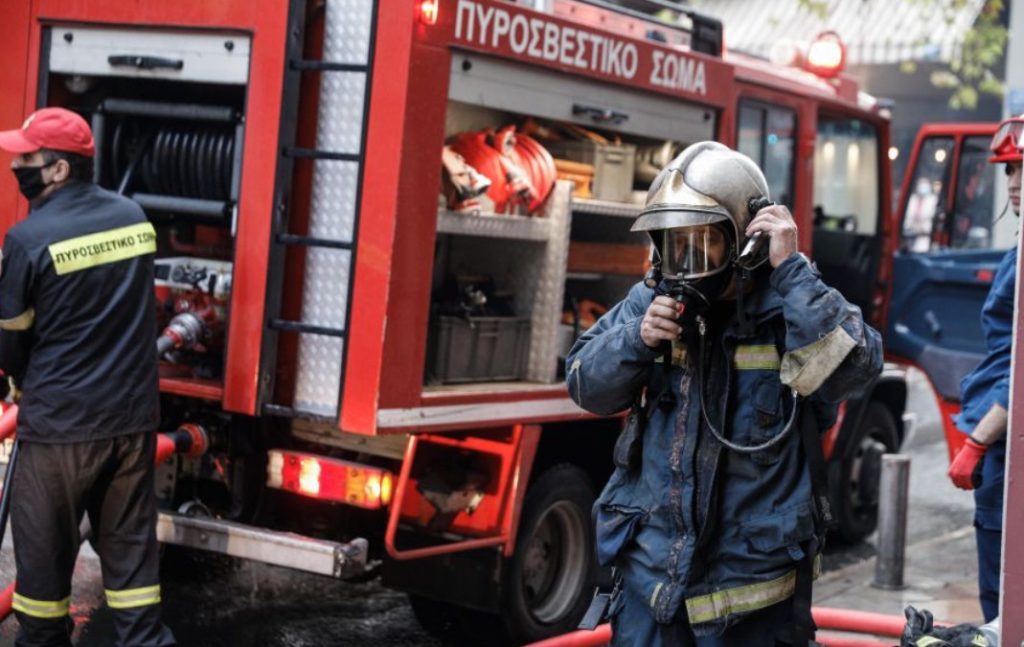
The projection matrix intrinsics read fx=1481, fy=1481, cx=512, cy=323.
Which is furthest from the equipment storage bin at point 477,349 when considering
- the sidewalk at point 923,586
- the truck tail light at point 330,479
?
the sidewalk at point 923,586

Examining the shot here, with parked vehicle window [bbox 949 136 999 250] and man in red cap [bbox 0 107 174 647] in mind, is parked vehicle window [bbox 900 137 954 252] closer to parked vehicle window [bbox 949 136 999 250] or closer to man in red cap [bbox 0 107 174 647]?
parked vehicle window [bbox 949 136 999 250]

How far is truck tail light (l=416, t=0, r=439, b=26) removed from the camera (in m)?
5.28

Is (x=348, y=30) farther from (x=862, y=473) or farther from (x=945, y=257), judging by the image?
(x=945, y=257)

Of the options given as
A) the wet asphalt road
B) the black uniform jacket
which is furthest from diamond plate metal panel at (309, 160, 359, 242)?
the wet asphalt road

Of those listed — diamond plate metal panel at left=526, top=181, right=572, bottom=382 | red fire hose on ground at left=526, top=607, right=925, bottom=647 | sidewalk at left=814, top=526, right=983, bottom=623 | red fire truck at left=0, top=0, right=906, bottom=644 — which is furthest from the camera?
sidewalk at left=814, top=526, right=983, bottom=623

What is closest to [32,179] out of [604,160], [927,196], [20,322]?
[20,322]

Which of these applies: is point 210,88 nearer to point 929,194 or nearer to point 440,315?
point 440,315

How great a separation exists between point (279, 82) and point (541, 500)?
2019 mm

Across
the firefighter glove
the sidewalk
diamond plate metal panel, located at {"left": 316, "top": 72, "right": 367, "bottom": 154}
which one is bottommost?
the sidewalk

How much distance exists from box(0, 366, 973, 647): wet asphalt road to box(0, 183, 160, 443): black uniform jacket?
1289mm

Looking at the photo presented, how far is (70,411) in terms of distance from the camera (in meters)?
5.02

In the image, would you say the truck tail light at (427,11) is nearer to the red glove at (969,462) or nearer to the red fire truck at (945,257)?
the red glove at (969,462)

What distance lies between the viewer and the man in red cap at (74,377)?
500cm

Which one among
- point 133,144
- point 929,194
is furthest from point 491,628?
point 929,194
